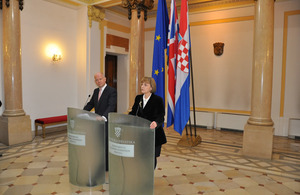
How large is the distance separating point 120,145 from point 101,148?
32.0 inches

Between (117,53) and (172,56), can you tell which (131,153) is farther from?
(117,53)

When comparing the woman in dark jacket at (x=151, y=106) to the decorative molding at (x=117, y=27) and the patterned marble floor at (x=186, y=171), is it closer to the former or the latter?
the patterned marble floor at (x=186, y=171)

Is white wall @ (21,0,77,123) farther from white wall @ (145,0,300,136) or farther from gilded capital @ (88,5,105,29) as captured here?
white wall @ (145,0,300,136)

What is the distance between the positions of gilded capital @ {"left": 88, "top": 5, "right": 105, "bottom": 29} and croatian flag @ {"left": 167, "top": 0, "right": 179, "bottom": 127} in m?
3.79

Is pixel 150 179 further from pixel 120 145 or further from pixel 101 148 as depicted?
pixel 101 148

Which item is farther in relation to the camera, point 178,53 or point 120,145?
point 178,53

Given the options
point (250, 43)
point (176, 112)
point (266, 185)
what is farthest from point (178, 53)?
point (250, 43)

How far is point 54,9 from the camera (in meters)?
7.21

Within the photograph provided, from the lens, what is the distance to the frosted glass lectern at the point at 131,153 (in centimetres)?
242

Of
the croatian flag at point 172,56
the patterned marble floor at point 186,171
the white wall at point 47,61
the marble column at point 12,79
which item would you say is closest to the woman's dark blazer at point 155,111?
the patterned marble floor at point 186,171

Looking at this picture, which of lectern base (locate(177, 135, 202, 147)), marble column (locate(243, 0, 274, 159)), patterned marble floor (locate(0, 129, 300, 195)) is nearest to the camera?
patterned marble floor (locate(0, 129, 300, 195))

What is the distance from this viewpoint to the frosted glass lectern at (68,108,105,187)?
300 cm

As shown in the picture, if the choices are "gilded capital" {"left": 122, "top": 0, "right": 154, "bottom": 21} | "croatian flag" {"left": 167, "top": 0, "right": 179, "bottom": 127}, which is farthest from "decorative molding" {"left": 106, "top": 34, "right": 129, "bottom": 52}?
"croatian flag" {"left": 167, "top": 0, "right": 179, "bottom": 127}

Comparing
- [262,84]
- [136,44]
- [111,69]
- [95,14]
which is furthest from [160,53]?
[111,69]
